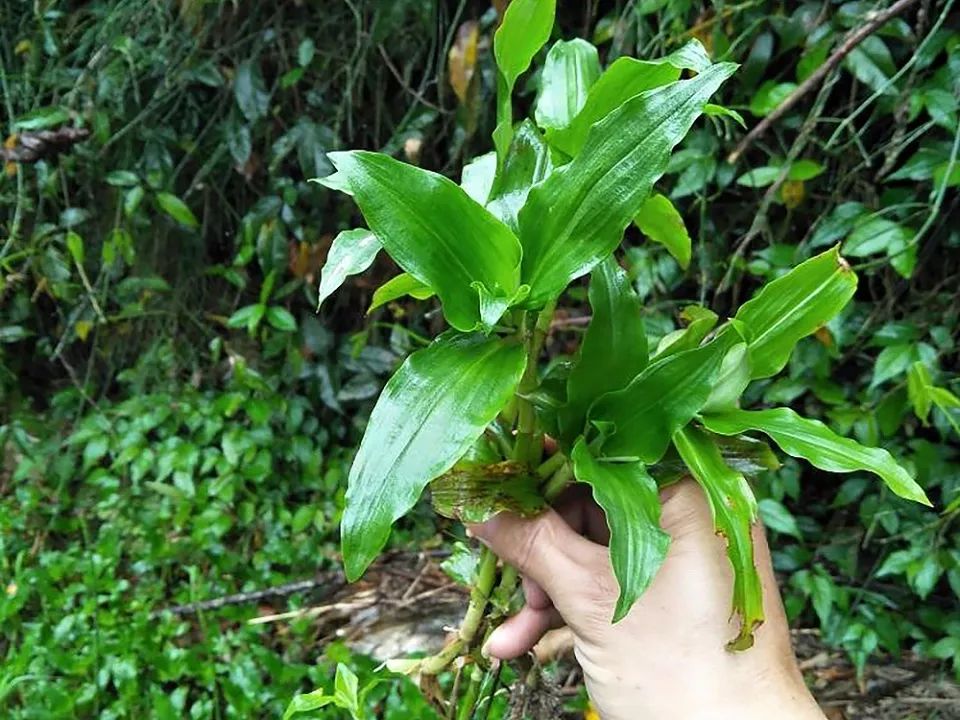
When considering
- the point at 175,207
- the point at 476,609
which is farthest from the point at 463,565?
the point at 175,207

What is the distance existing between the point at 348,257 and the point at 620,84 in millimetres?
209

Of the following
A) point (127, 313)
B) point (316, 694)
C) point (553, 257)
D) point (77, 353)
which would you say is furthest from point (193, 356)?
point (553, 257)

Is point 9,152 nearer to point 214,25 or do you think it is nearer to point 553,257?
point 214,25

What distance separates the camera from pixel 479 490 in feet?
1.85

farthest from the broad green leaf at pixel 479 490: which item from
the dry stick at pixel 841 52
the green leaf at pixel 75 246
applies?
the green leaf at pixel 75 246

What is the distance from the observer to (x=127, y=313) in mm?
1648

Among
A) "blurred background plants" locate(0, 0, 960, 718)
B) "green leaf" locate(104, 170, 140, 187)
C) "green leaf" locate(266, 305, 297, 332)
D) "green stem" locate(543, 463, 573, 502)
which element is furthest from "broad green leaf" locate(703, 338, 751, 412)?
"green leaf" locate(104, 170, 140, 187)

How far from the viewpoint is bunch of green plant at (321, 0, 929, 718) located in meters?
0.44

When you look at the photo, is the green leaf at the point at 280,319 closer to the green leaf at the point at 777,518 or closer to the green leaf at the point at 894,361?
the green leaf at the point at 777,518

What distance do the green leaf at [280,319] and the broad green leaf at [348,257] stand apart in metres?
1.02

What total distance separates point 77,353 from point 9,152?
0.56m

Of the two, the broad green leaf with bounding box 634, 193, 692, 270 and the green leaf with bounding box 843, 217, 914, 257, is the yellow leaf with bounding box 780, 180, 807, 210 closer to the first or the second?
the green leaf with bounding box 843, 217, 914, 257

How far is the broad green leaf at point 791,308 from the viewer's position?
530 mm

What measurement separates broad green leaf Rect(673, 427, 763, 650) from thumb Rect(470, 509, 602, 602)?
12cm
